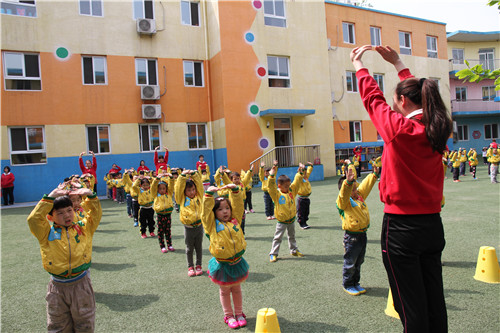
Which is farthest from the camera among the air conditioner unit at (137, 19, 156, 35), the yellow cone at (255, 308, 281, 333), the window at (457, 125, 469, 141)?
the window at (457, 125, 469, 141)

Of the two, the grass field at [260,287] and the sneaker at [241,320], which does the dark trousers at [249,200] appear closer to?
the grass field at [260,287]

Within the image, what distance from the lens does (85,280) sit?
129 inches

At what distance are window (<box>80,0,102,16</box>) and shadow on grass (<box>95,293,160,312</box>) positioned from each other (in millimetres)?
15926

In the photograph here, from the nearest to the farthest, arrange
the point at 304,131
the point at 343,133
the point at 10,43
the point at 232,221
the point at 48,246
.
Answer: the point at 48,246 < the point at 232,221 < the point at 10,43 < the point at 304,131 < the point at 343,133

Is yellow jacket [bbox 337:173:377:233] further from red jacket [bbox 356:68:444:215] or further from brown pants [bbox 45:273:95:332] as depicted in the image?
brown pants [bbox 45:273:95:332]

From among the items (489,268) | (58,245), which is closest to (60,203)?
(58,245)

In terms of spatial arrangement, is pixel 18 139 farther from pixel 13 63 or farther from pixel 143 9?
pixel 143 9

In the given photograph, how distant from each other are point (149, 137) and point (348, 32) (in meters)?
14.9

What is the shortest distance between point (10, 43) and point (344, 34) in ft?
61.8

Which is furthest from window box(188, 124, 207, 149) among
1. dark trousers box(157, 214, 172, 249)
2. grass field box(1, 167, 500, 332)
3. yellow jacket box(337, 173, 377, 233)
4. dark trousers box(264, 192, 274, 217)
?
yellow jacket box(337, 173, 377, 233)

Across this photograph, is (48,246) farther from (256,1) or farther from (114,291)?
(256,1)

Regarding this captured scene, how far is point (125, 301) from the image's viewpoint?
4.38 m

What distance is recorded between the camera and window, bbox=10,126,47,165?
49.6 feet

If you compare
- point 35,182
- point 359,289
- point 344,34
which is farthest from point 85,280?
point 344,34
